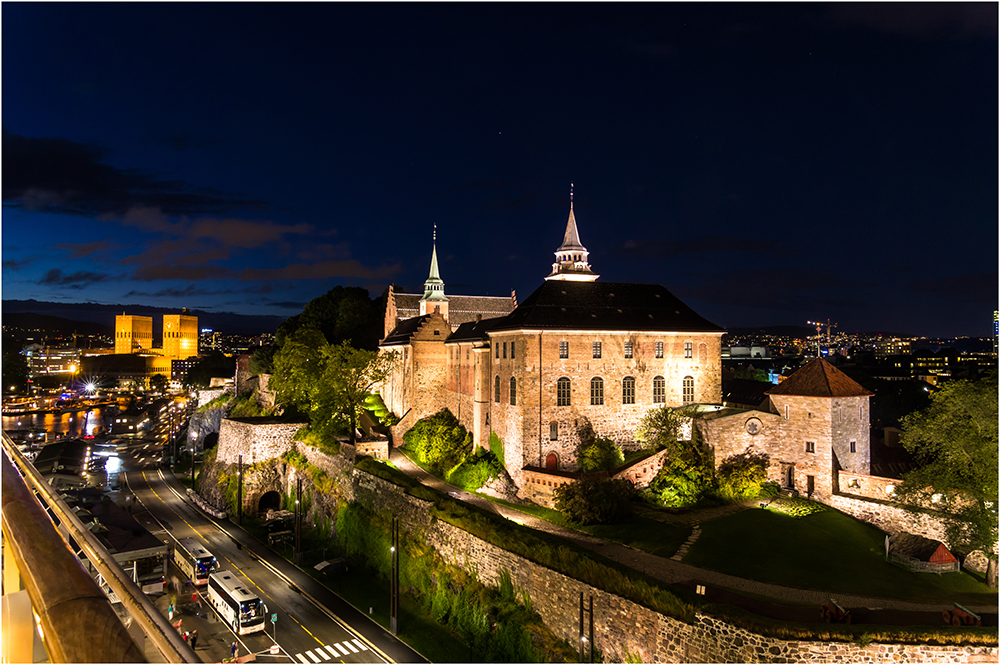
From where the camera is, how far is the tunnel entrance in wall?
169 feet

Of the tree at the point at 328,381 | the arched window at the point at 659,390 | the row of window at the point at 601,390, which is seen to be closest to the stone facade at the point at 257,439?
the tree at the point at 328,381

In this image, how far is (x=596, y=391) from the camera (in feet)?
138

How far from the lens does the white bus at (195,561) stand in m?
35.6

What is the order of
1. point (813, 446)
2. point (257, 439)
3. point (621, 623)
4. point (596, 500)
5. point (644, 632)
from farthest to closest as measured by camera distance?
1. point (257, 439)
2. point (813, 446)
3. point (596, 500)
4. point (621, 623)
5. point (644, 632)

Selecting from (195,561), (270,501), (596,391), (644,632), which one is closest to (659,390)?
(596,391)

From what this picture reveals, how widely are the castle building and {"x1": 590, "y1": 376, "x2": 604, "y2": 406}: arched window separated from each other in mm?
71

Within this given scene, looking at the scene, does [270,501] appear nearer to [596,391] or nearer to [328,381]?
[328,381]

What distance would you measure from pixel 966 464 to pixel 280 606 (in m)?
35.3

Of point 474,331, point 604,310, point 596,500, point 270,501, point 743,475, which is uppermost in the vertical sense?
point 604,310

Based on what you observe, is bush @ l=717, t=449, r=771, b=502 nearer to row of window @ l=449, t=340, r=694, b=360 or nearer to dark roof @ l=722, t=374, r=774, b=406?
row of window @ l=449, t=340, r=694, b=360

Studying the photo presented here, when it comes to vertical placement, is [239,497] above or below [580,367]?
below

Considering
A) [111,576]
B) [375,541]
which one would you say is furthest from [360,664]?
[111,576]

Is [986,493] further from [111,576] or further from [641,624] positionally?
[111,576]

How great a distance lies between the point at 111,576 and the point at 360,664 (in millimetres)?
27022
